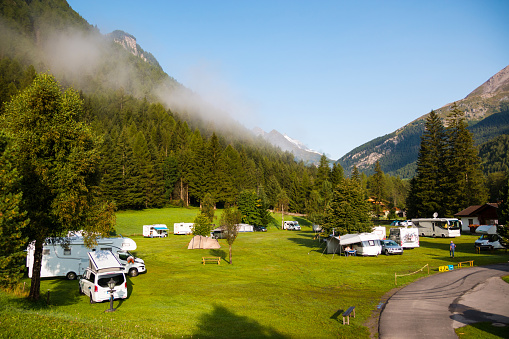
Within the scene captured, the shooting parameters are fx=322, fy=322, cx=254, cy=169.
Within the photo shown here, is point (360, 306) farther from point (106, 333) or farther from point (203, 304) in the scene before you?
point (106, 333)

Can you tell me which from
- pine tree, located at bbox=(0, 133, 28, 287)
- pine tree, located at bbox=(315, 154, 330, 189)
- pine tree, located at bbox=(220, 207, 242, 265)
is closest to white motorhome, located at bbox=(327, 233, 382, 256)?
pine tree, located at bbox=(220, 207, 242, 265)

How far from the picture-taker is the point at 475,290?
18.5 meters

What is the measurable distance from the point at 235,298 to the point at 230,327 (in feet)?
16.9

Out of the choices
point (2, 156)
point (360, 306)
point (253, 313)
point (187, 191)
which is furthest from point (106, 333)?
point (187, 191)

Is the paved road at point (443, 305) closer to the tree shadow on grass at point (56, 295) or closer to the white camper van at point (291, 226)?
the tree shadow on grass at point (56, 295)

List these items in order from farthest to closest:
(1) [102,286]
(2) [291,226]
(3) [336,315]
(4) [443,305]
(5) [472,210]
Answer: (2) [291,226], (5) [472,210], (1) [102,286], (4) [443,305], (3) [336,315]

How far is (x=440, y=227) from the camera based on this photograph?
1919 inches

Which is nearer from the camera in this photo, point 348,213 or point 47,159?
point 47,159

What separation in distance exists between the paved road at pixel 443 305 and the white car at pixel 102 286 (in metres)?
13.7

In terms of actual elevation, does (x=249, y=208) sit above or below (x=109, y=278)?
above

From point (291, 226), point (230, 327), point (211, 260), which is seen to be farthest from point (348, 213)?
point (291, 226)

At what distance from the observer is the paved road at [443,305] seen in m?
12.9

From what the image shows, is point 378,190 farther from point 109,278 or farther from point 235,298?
point 109,278

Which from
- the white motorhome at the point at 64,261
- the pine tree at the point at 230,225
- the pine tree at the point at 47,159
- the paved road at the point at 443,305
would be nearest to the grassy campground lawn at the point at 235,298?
the white motorhome at the point at 64,261
